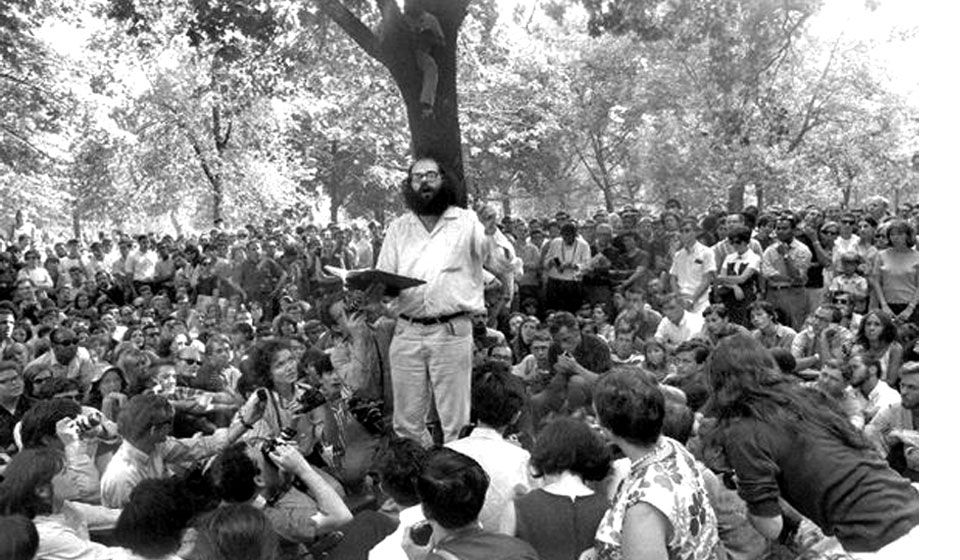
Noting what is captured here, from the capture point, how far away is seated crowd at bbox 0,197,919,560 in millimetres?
3336

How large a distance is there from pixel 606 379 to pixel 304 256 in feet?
44.3

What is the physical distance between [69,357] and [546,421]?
260 inches

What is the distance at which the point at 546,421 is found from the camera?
5156 millimetres

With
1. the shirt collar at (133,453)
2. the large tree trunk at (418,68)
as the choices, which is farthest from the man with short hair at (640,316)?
the shirt collar at (133,453)

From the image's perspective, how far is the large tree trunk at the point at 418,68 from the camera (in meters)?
9.93

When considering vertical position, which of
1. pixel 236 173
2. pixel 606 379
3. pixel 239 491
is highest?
pixel 236 173

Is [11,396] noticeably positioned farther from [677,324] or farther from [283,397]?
[677,324]

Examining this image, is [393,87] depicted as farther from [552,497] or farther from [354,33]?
[552,497]

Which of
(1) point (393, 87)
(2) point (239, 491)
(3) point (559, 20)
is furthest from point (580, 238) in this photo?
(1) point (393, 87)

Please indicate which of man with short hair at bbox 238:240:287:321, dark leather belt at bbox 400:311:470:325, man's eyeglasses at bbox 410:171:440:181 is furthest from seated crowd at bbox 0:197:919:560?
man with short hair at bbox 238:240:287:321

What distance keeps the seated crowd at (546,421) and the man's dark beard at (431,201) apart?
1.74 ft

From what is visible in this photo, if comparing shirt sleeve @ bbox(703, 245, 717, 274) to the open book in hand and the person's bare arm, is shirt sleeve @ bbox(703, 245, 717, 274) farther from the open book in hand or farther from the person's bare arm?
the person's bare arm

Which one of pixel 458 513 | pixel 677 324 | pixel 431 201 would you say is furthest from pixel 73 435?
pixel 677 324

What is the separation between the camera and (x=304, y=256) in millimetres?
16484
